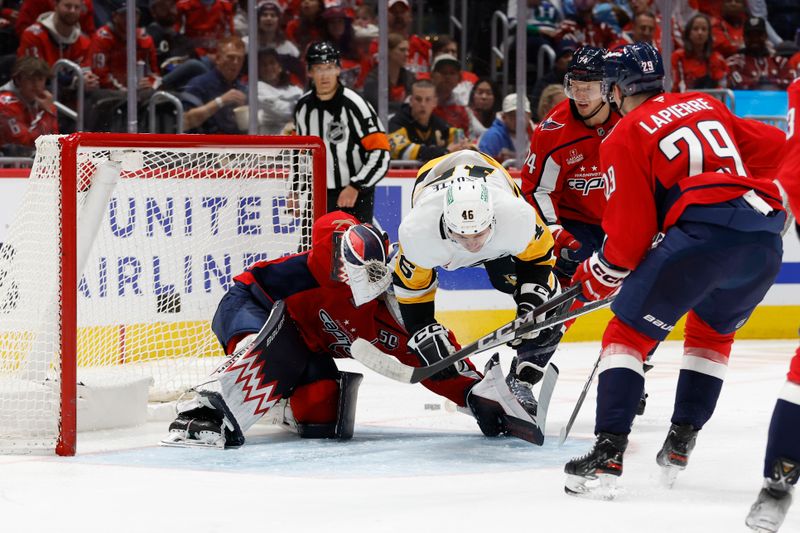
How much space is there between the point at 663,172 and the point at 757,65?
5284 mm

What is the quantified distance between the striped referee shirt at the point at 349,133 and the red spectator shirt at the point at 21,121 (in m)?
1.10

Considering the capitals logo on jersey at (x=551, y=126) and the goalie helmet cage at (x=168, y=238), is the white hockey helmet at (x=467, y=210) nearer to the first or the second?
the goalie helmet cage at (x=168, y=238)

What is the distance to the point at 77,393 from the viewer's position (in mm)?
3645

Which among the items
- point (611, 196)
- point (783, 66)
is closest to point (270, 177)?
point (611, 196)

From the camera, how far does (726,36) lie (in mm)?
7648

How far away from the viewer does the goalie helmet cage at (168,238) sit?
366cm

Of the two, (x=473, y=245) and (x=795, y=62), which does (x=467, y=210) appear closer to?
(x=473, y=245)

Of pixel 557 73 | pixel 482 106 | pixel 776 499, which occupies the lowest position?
pixel 776 499

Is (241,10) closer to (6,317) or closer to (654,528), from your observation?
(6,317)

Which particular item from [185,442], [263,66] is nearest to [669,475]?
[185,442]

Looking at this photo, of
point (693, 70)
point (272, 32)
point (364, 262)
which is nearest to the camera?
point (364, 262)

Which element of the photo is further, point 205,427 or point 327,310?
point 327,310

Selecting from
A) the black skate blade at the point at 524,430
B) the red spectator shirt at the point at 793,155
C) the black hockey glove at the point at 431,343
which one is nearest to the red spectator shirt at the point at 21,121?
the black hockey glove at the point at 431,343

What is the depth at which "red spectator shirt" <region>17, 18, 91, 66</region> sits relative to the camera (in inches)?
→ 229
